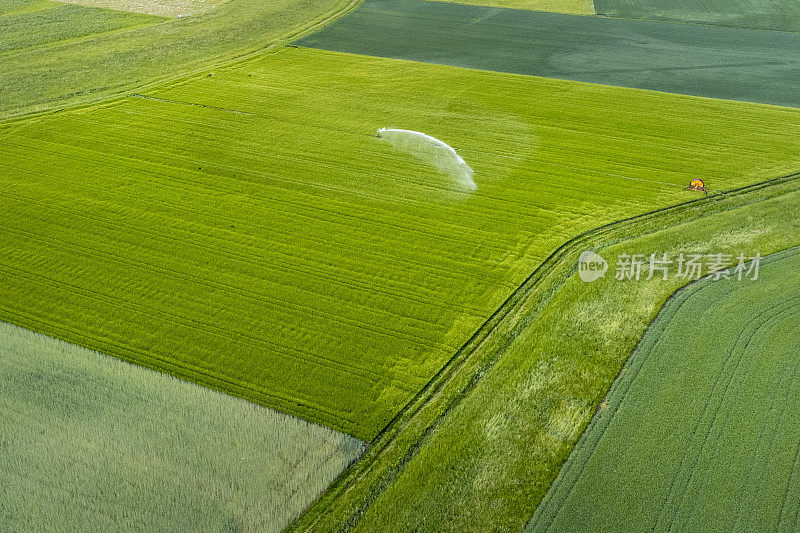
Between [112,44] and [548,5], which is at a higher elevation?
[112,44]

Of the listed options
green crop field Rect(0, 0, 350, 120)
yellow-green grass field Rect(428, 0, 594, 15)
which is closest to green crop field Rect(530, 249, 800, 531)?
green crop field Rect(0, 0, 350, 120)

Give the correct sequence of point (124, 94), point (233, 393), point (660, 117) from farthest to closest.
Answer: point (124, 94), point (660, 117), point (233, 393)

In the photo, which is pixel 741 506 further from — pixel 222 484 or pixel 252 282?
pixel 252 282

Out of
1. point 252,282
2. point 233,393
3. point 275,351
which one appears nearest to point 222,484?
point 233,393

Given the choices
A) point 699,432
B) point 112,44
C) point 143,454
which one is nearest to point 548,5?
point 112,44

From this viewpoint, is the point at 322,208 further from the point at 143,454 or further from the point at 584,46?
the point at 584,46

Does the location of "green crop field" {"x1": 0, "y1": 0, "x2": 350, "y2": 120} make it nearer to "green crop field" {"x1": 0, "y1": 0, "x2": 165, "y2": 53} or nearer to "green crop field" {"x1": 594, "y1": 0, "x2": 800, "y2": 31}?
"green crop field" {"x1": 0, "y1": 0, "x2": 165, "y2": 53}
